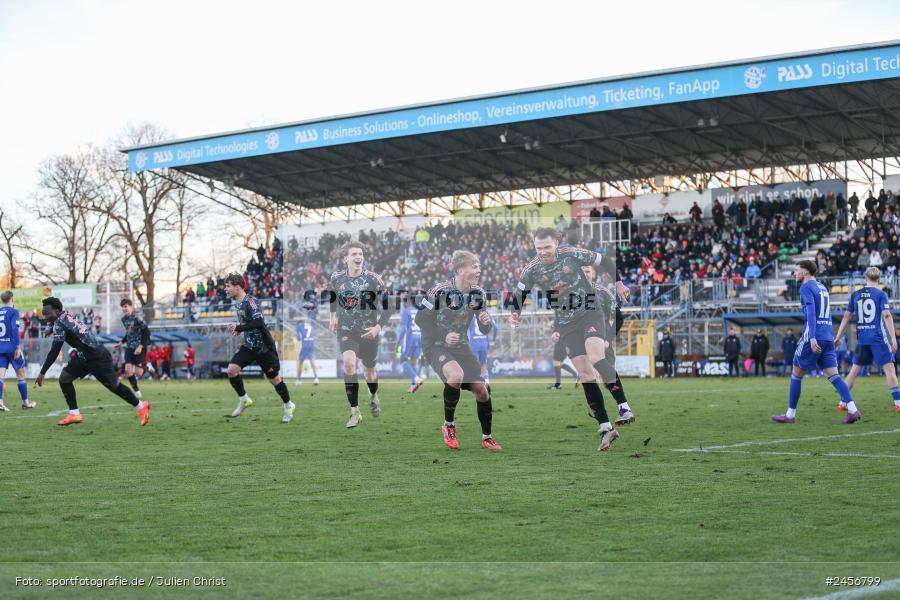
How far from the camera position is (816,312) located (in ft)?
48.7

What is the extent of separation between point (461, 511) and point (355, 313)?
8.71 m

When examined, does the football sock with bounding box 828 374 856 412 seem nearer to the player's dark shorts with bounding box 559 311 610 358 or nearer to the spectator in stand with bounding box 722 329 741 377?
the player's dark shorts with bounding box 559 311 610 358

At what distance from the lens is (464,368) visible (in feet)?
39.0

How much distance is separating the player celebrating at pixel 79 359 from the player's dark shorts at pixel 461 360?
615 cm

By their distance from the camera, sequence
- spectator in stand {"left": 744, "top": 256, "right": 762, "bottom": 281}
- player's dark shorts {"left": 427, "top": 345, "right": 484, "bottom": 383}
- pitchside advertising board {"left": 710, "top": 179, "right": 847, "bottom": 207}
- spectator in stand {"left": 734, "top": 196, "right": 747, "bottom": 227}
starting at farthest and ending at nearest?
1. spectator in stand {"left": 734, "top": 196, "right": 747, "bottom": 227}
2. pitchside advertising board {"left": 710, "top": 179, "right": 847, "bottom": 207}
3. spectator in stand {"left": 744, "top": 256, "right": 762, "bottom": 281}
4. player's dark shorts {"left": 427, "top": 345, "right": 484, "bottom": 383}

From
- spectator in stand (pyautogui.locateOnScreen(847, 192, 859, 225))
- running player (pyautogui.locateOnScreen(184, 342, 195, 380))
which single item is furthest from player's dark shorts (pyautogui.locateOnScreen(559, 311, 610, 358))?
running player (pyautogui.locateOnScreen(184, 342, 195, 380))

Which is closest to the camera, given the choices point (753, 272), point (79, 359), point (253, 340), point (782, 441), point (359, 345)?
point (782, 441)

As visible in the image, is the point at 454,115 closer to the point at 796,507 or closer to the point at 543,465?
the point at 543,465

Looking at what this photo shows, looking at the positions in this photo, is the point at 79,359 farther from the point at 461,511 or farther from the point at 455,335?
the point at 461,511

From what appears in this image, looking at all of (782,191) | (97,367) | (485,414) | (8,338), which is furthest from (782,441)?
(782,191)

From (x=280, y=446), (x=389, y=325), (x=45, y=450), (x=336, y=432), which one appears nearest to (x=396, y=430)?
(x=336, y=432)

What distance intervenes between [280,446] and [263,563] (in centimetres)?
684

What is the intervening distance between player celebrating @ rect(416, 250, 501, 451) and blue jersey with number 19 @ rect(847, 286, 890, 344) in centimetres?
744

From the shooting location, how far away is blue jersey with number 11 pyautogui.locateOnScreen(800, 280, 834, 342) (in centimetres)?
1477
